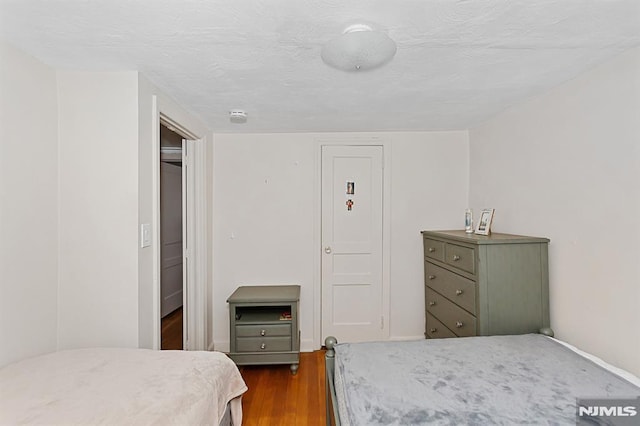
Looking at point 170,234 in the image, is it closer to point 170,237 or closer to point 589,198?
point 170,237

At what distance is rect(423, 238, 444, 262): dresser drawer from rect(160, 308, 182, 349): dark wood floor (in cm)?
275

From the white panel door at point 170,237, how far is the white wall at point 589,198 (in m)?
3.98

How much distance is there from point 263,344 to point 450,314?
161 cm

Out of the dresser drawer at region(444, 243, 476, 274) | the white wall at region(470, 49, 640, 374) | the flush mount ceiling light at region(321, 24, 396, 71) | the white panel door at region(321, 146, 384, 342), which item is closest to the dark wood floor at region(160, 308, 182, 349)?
the white panel door at region(321, 146, 384, 342)

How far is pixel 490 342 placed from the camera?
5.92 ft

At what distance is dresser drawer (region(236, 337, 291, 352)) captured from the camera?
2801 millimetres

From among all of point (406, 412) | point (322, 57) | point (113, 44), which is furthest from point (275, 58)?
point (406, 412)

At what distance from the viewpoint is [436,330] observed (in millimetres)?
2846

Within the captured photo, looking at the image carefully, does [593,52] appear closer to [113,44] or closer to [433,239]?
[433,239]

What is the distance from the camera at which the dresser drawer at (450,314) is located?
225 centimetres

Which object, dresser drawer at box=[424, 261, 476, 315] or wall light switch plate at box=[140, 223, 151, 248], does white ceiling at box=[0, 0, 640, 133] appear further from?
dresser drawer at box=[424, 261, 476, 315]

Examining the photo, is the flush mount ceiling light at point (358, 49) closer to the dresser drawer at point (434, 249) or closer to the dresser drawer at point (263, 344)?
the dresser drawer at point (434, 249)

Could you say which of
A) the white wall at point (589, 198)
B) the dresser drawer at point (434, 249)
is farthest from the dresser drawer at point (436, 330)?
the white wall at point (589, 198)

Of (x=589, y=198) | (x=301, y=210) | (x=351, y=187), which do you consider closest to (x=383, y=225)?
(x=351, y=187)
